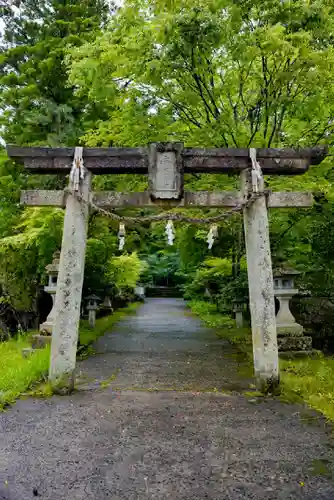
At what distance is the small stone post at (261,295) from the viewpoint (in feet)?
19.7

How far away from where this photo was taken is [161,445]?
411 cm

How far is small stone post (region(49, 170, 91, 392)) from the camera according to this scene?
5.97 m

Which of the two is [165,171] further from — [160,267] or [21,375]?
[160,267]

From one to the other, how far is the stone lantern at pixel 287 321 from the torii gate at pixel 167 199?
267cm

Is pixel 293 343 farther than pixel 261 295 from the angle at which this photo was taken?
Yes

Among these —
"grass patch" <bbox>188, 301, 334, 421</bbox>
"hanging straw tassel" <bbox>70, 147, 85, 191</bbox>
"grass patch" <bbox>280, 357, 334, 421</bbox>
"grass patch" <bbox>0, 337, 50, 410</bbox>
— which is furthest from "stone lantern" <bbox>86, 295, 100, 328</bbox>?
"hanging straw tassel" <bbox>70, 147, 85, 191</bbox>

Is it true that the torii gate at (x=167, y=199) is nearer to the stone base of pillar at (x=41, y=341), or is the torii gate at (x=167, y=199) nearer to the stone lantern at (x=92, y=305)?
the stone base of pillar at (x=41, y=341)

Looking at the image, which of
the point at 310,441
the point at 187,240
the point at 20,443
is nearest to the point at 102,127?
the point at 187,240

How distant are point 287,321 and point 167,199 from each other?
4482 mm

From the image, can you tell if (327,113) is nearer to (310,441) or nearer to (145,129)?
(145,129)

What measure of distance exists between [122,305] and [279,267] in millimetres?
16716

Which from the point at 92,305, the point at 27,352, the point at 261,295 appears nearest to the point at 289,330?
the point at 261,295

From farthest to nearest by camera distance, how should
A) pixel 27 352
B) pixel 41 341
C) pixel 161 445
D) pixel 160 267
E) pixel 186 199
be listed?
pixel 160 267
pixel 41 341
pixel 27 352
pixel 186 199
pixel 161 445

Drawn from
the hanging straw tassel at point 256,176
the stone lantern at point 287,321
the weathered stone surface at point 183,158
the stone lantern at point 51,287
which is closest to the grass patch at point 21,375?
the stone lantern at point 51,287
